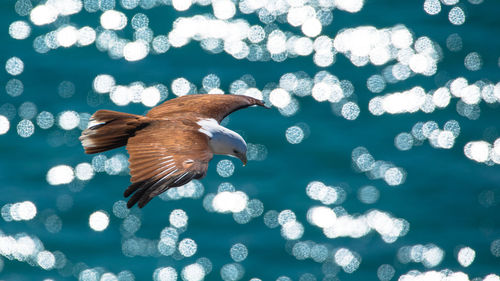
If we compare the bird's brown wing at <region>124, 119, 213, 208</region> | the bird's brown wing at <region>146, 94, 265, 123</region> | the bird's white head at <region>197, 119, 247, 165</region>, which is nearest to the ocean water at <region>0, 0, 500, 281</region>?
the bird's brown wing at <region>146, 94, 265, 123</region>

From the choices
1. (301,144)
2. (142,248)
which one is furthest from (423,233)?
(142,248)

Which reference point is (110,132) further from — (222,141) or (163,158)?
(222,141)

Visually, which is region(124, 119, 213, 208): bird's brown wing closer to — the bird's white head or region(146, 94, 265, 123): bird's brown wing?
the bird's white head

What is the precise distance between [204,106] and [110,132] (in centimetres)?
198

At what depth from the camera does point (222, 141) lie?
11.4 m

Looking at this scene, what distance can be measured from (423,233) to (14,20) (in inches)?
486

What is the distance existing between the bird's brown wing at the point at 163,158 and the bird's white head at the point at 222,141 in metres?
0.25

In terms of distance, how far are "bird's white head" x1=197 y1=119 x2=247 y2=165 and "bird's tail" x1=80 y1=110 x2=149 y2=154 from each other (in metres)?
0.80

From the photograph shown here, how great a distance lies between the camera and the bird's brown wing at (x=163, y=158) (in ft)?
31.5

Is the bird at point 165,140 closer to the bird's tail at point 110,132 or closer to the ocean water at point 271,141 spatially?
the bird's tail at point 110,132

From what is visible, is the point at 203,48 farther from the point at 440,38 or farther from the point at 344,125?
the point at 440,38

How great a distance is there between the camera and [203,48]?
24.3 m

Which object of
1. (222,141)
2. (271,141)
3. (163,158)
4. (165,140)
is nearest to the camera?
(163,158)

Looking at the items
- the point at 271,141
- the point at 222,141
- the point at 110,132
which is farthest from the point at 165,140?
the point at 271,141
